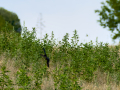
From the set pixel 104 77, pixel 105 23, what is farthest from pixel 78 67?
pixel 105 23

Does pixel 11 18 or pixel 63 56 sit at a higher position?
pixel 11 18

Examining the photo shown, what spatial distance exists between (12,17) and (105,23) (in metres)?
7.28

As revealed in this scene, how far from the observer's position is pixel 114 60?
5.66 meters

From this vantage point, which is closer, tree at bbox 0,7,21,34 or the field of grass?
the field of grass

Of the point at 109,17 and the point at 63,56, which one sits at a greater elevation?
the point at 109,17

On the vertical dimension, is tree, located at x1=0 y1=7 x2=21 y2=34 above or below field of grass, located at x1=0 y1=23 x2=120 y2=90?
above

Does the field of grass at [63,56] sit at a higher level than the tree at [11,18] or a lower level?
lower

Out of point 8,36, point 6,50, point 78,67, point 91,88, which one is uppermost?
point 8,36

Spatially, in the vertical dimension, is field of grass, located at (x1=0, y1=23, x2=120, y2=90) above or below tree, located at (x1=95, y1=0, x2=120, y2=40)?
below

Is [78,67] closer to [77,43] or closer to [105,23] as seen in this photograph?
[77,43]

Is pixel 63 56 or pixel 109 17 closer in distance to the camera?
pixel 63 56

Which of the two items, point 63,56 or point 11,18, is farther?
point 11,18

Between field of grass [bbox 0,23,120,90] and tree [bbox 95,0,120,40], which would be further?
tree [bbox 95,0,120,40]

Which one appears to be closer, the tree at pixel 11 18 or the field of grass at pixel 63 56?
the field of grass at pixel 63 56
